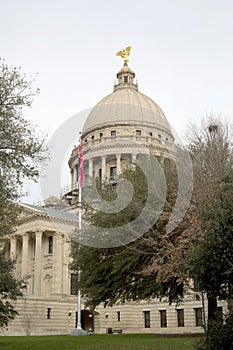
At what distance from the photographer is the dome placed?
287 ft

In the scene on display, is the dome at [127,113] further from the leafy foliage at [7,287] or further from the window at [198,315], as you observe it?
the leafy foliage at [7,287]

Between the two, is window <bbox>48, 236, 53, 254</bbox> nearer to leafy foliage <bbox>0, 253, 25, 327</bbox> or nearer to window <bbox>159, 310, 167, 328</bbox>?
window <bbox>159, 310, 167, 328</bbox>

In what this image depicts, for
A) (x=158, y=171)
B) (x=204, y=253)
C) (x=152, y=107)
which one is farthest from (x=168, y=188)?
(x=152, y=107)

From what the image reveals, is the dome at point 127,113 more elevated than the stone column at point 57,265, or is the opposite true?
the dome at point 127,113

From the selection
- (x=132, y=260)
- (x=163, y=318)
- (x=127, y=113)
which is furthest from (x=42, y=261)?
(x=132, y=260)

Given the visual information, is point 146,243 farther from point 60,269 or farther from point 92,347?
point 60,269

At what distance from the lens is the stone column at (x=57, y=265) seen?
6694 cm

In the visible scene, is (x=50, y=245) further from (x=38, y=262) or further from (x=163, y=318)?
(x=163, y=318)

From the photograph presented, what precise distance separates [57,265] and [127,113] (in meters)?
32.1

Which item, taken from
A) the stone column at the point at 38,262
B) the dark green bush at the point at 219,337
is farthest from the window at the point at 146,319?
the dark green bush at the point at 219,337

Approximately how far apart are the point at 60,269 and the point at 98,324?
29.1 feet

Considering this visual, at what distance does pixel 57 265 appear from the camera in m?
68.2

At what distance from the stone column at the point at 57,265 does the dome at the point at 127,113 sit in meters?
26.6

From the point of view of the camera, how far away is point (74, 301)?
6712cm
